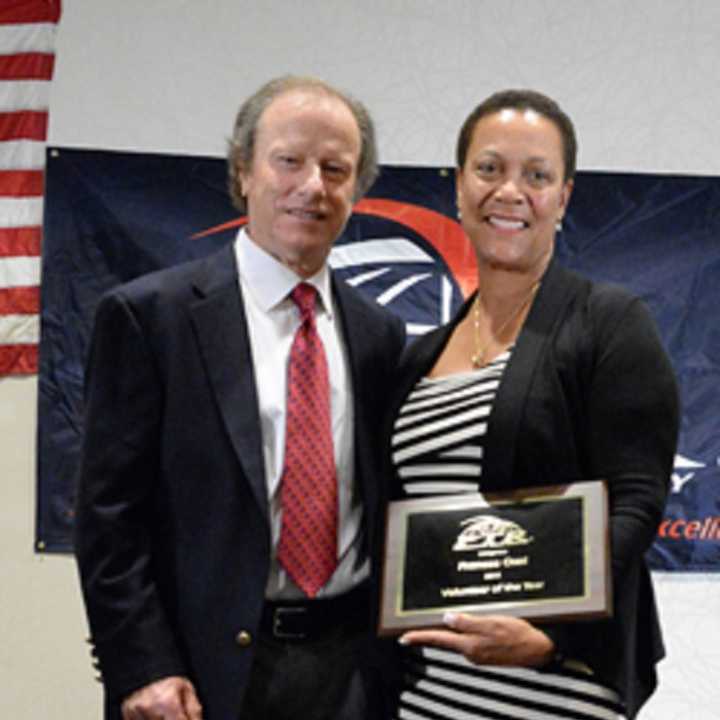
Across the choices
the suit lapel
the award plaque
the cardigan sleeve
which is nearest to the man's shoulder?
the suit lapel

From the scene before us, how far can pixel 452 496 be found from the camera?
1657 millimetres

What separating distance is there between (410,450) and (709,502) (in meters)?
1.79

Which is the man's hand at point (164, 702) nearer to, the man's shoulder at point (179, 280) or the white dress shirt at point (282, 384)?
the white dress shirt at point (282, 384)

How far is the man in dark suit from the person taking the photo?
5.50ft

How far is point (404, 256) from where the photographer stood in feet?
11.1

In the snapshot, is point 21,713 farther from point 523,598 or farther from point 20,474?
point 523,598

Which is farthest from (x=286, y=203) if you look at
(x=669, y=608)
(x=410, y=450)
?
(x=669, y=608)

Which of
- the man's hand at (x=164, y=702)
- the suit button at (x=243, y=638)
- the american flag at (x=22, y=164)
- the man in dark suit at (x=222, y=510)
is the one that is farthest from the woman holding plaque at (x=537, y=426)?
the american flag at (x=22, y=164)

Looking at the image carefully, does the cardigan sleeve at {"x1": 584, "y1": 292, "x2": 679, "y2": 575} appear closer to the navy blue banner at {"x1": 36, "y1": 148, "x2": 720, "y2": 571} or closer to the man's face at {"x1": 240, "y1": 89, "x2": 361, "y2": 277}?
the man's face at {"x1": 240, "y1": 89, "x2": 361, "y2": 277}

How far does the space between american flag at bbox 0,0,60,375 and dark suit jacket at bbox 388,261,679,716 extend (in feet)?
6.43

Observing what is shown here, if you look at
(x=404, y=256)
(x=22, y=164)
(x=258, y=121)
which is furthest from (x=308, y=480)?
(x=22, y=164)

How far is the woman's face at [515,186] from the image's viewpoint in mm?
1843

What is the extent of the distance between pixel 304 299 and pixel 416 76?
1770 millimetres

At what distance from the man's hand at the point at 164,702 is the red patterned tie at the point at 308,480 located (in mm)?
229
